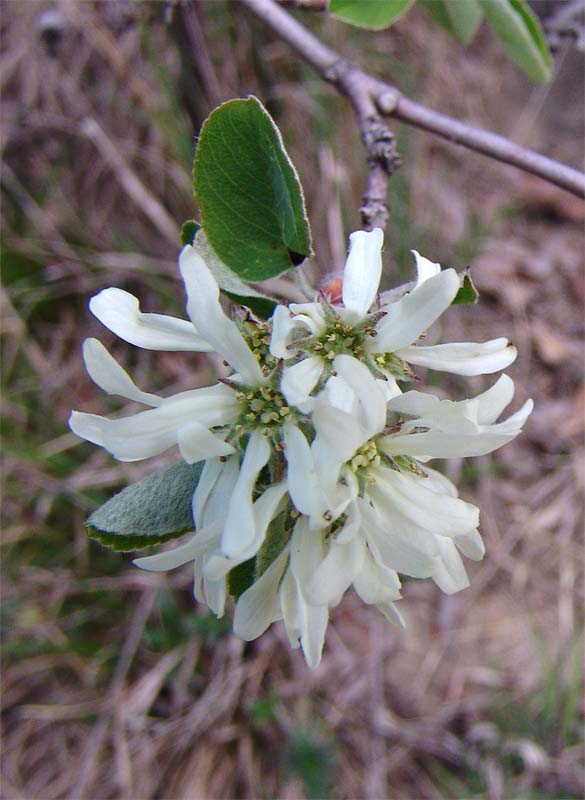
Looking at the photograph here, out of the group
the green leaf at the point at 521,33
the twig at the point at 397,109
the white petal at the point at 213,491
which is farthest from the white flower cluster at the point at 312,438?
the green leaf at the point at 521,33

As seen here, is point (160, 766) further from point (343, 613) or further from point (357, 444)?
point (357, 444)

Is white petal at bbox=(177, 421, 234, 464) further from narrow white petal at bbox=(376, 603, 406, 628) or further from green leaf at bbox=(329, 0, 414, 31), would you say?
green leaf at bbox=(329, 0, 414, 31)

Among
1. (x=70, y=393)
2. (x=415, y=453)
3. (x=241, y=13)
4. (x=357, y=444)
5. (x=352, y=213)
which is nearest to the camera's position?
(x=357, y=444)

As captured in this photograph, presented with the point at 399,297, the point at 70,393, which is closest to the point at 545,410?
the point at 70,393

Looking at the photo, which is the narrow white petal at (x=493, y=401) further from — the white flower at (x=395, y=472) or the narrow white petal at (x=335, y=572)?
the narrow white petal at (x=335, y=572)

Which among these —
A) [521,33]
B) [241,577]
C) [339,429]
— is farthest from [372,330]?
[521,33]

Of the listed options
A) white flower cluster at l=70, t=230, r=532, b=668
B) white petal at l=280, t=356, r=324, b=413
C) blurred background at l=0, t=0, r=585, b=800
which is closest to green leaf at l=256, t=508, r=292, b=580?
white flower cluster at l=70, t=230, r=532, b=668
